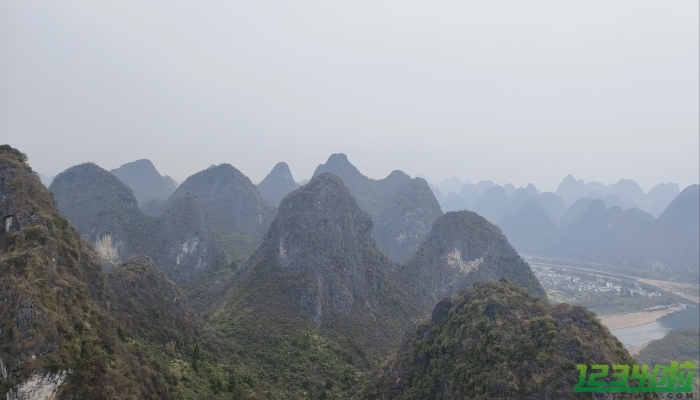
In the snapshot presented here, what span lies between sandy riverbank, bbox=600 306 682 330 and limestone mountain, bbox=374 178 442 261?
122ft

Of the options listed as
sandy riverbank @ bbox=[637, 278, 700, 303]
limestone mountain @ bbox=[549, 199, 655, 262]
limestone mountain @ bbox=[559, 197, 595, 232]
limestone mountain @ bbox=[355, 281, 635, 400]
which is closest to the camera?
limestone mountain @ bbox=[355, 281, 635, 400]

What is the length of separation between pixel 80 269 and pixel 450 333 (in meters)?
20.4

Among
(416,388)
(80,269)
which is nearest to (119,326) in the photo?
(80,269)

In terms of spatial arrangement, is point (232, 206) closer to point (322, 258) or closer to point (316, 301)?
point (322, 258)

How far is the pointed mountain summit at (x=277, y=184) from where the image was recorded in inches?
4486

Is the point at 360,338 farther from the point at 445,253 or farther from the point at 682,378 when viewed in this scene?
the point at 682,378

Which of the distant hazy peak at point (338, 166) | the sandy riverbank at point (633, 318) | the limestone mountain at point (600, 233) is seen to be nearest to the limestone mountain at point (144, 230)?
the distant hazy peak at point (338, 166)

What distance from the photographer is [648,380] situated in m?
13.6

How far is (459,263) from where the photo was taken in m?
47.3

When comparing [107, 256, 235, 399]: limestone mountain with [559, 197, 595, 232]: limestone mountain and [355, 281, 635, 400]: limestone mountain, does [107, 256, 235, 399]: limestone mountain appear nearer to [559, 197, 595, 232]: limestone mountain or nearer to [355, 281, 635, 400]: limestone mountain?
[355, 281, 635, 400]: limestone mountain

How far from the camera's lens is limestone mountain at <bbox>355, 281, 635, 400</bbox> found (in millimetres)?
14531

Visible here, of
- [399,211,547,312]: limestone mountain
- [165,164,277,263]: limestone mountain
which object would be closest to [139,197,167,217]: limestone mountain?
[165,164,277,263]: limestone mountain

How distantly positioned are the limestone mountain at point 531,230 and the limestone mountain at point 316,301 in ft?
413

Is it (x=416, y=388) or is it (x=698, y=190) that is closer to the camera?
(x=416, y=388)
